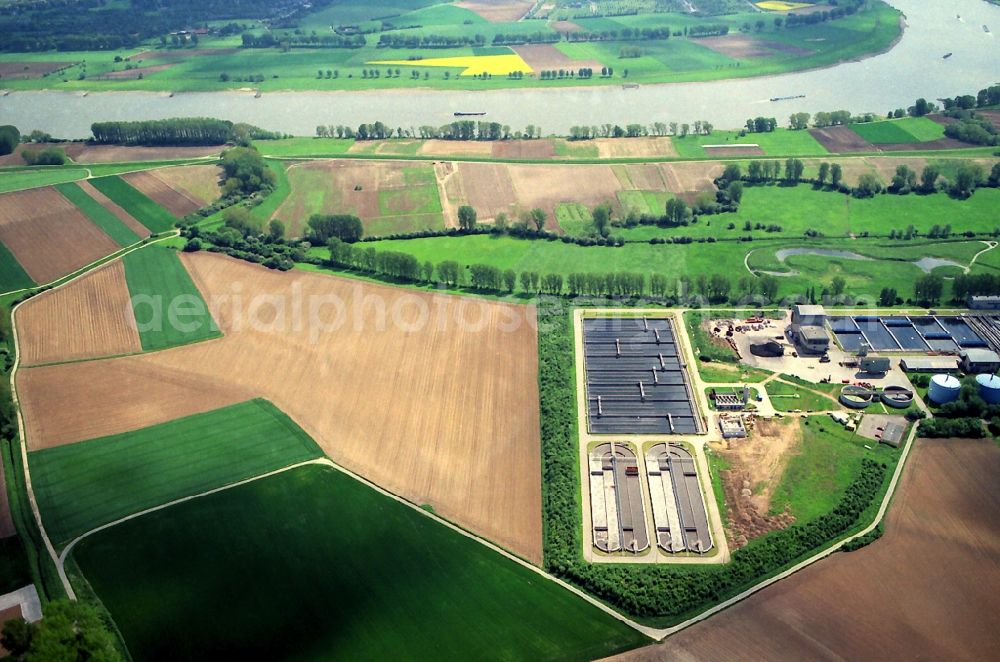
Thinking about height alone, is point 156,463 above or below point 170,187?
below

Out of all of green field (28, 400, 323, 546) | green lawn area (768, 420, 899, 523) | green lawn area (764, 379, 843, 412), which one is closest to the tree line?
green field (28, 400, 323, 546)

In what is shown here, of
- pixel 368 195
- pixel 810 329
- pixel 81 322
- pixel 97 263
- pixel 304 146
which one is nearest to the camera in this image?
pixel 810 329

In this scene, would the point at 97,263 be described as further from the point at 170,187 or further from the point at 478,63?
the point at 478,63

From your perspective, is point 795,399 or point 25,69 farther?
point 25,69

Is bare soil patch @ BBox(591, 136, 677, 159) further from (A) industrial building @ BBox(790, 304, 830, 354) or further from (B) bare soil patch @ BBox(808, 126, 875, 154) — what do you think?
(A) industrial building @ BBox(790, 304, 830, 354)

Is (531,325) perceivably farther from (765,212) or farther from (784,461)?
(765,212)

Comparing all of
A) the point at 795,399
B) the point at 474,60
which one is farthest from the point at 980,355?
the point at 474,60
